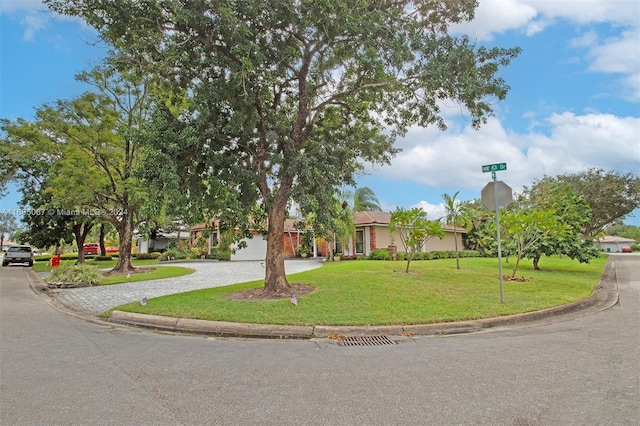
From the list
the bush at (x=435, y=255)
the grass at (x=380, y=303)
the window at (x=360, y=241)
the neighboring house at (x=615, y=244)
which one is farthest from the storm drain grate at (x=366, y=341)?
the neighboring house at (x=615, y=244)

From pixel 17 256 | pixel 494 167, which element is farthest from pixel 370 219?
pixel 17 256

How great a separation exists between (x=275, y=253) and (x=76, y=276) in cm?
967

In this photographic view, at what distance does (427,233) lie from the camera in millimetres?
13930

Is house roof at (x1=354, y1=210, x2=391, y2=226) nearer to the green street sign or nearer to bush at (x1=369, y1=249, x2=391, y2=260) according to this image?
bush at (x1=369, y1=249, x2=391, y2=260)

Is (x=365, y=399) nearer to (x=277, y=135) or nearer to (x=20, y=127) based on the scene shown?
(x=277, y=135)

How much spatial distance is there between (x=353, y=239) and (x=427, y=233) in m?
14.7

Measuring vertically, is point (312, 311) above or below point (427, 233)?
below

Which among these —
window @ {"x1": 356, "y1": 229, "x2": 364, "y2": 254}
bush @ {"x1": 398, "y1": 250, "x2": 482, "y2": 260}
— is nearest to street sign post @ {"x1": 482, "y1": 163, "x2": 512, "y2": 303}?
bush @ {"x1": 398, "y1": 250, "x2": 482, "y2": 260}

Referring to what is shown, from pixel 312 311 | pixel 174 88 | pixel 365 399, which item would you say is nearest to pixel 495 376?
pixel 365 399

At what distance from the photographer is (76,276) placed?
14.6 meters

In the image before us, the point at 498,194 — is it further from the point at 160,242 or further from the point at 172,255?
the point at 160,242

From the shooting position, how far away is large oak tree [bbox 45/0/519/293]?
7.92 meters

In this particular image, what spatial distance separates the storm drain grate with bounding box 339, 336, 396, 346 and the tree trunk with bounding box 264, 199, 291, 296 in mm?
3945

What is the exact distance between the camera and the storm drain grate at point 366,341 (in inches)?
234
